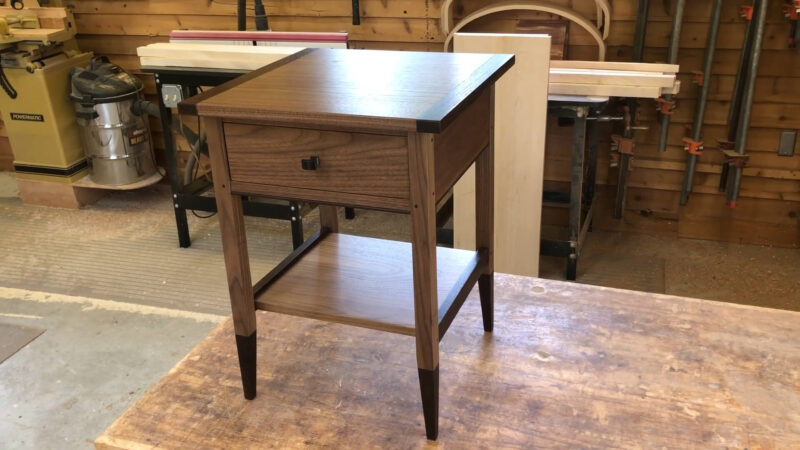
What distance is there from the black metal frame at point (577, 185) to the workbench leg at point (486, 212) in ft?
3.62

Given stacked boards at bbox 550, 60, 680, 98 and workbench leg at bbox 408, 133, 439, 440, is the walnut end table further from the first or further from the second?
stacked boards at bbox 550, 60, 680, 98

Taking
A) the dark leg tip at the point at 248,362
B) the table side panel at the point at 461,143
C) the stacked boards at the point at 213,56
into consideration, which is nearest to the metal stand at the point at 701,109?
the stacked boards at the point at 213,56

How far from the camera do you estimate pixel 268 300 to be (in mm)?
1283

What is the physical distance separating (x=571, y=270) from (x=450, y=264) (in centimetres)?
139

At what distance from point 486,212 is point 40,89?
2726 millimetres

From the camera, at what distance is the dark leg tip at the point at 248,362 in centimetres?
129

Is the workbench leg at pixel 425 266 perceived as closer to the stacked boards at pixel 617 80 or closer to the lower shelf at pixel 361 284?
the lower shelf at pixel 361 284

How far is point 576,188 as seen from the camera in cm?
257

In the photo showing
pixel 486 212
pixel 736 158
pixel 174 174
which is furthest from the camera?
pixel 174 174

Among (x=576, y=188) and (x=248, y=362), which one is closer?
(x=248, y=362)

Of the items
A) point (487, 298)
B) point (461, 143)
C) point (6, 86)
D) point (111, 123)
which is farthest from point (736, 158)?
point (6, 86)

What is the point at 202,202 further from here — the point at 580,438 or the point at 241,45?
the point at 580,438

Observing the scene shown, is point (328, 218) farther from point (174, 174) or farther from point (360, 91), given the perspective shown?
point (174, 174)

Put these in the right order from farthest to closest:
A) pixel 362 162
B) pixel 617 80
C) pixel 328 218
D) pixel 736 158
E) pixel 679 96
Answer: pixel 679 96 < pixel 736 158 < pixel 617 80 < pixel 328 218 < pixel 362 162
